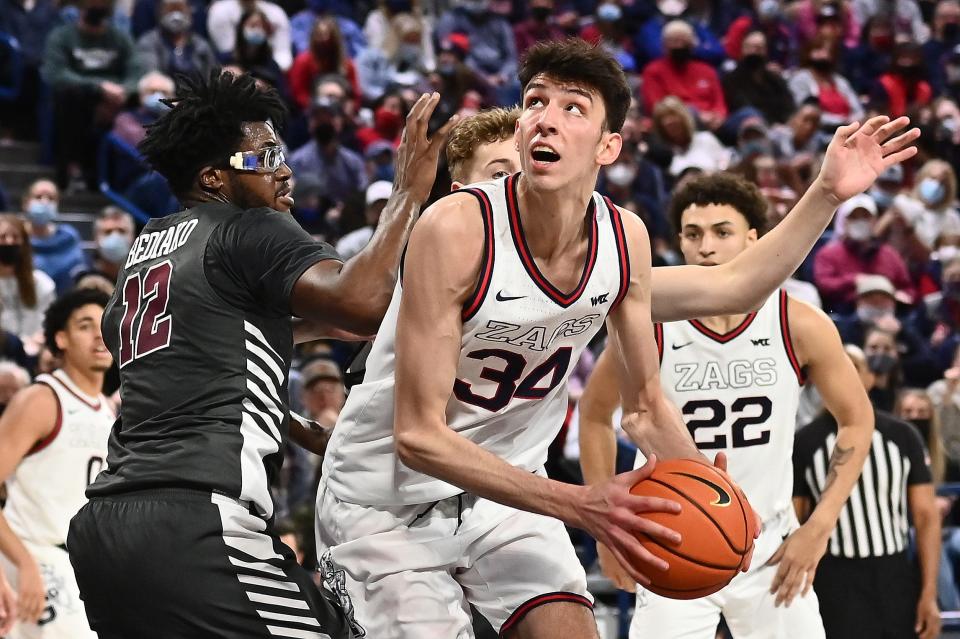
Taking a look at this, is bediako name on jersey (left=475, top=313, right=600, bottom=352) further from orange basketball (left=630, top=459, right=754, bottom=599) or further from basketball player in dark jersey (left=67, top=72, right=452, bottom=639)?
orange basketball (left=630, top=459, right=754, bottom=599)

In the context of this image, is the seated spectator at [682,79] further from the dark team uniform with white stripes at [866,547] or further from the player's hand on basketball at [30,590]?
the player's hand on basketball at [30,590]

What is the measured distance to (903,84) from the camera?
1404 cm

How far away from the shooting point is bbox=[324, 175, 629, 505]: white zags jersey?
3469 millimetres

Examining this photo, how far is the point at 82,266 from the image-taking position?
8.78 metres

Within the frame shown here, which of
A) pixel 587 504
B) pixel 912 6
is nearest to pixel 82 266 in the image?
pixel 587 504

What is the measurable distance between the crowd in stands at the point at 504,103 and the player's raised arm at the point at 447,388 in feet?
12.8

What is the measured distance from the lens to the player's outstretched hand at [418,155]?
11.3 ft

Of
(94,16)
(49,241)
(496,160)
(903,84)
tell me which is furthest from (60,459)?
(903,84)

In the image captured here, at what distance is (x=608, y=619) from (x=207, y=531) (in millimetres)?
3942

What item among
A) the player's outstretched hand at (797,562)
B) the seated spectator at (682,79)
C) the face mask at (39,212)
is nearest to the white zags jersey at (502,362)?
the player's outstretched hand at (797,562)

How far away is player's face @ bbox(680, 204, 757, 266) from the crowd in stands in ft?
8.95

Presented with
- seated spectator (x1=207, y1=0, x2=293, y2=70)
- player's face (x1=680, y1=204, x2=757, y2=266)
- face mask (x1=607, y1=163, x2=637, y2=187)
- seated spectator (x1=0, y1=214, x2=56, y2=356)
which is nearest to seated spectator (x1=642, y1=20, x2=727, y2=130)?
face mask (x1=607, y1=163, x2=637, y2=187)

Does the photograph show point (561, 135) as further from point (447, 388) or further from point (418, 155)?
A: point (447, 388)

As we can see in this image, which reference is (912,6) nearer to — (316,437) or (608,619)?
(608,619)
